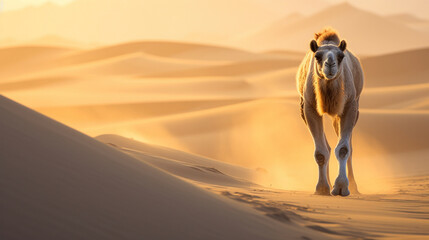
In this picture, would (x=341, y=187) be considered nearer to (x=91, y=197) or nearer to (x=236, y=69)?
(x=91, y=197)

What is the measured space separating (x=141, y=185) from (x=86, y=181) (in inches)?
19.5

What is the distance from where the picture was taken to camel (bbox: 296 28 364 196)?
729 cm

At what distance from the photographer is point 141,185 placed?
4.50 metres

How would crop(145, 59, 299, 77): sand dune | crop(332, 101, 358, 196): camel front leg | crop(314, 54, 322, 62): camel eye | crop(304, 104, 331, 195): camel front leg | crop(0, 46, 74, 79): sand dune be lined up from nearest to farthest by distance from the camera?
1. crop(314, 54, 322, 62): camel eye
2. crop(332, 101, 358, 196): camel front leg
3. crop(304, 104, 331, 195): camel front leg
4. crop(145, 59, 299, 77): sand dune
5. crop(0, 46, 74, 79): sand dune

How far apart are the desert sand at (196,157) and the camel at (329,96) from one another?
1.62 ft

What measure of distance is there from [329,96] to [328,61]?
0.71 meters

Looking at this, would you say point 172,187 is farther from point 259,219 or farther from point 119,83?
point 119,83

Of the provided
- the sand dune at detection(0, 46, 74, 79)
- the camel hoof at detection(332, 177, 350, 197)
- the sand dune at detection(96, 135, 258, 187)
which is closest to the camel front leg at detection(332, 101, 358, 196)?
the camel hoof at detection(332, 177, 350, 197)

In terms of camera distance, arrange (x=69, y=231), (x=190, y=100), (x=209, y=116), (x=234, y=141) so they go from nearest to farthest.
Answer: (x=69, y=231) < (x=234, y=141) < (x=209, y=116) < (x=190, y=100)

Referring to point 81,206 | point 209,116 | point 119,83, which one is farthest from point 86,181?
point 119,83

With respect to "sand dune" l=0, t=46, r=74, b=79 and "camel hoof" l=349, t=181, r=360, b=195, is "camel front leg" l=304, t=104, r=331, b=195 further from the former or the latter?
"sand dune" l=0, t=46, r=74, b=79

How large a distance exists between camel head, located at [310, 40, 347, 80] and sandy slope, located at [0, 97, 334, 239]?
248 cm

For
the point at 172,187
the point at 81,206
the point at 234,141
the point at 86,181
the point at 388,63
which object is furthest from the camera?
the point at 388,63

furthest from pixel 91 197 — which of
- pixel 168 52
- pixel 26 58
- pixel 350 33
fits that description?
pixel 350 33
